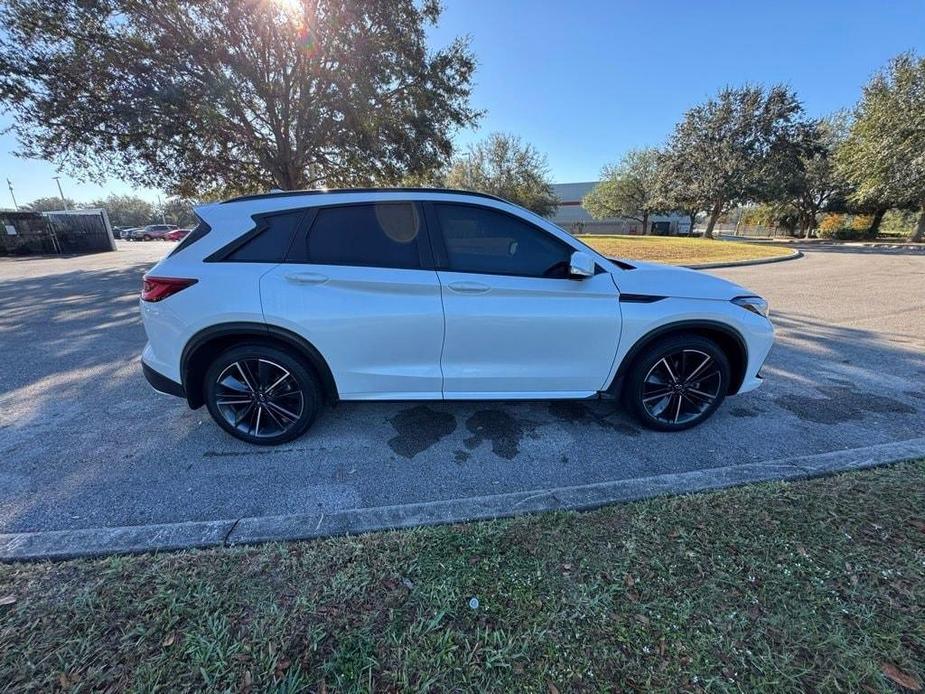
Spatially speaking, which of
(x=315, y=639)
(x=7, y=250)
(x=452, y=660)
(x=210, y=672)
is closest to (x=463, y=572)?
(x=452, y=660)

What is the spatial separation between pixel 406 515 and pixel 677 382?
7.70 feet

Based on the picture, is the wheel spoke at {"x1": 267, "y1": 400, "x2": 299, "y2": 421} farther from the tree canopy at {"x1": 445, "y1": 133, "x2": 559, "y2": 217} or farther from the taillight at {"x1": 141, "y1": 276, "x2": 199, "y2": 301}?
the tree canopy at {"x1": 445, "y1": 133, "x2": 559, "y2": 217}

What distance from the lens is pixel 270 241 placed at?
2730mm

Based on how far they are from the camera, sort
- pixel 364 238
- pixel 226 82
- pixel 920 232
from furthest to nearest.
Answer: pixel 920 232
pixel 226 82
pixel 364 238

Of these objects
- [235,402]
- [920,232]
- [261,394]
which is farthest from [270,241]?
[920,232]

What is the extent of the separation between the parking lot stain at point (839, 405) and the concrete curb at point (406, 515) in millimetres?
705

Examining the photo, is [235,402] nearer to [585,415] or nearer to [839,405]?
[585,415]

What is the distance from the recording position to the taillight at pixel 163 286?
2686 millimetres

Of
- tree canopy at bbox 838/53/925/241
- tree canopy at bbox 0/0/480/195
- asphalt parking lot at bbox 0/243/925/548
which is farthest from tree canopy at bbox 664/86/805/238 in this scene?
asphalt parking lot at bbox 0/243/925/548

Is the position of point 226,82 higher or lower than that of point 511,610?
higher

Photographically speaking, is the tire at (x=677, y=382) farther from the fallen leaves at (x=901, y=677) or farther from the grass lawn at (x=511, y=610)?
the fallen leaves at (x=901, y=677)

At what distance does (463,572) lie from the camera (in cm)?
180

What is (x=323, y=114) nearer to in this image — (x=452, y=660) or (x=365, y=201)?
(x=365, y=201)

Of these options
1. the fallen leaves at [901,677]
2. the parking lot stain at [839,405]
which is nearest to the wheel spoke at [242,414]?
the fallen leaves at [901,677]
